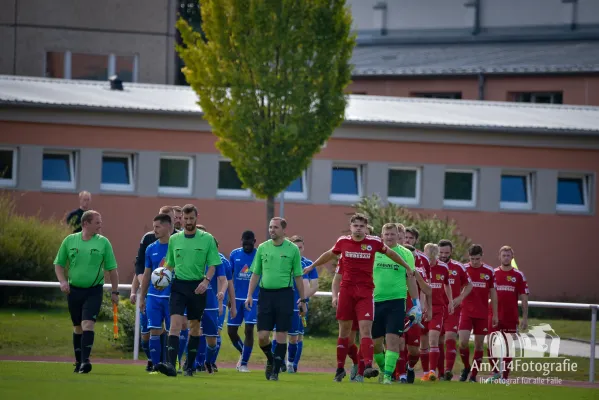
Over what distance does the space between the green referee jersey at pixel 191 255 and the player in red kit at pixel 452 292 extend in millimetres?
4775

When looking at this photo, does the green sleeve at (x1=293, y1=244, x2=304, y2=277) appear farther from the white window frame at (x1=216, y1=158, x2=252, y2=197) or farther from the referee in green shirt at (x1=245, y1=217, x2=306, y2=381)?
the white window frame at (x1=216, y1=158, x2=252, y2=197)

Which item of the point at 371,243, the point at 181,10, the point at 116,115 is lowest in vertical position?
the point at 371,243

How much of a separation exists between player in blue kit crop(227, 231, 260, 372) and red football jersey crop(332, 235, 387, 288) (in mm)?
3348

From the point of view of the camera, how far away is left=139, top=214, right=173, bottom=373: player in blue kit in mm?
16688

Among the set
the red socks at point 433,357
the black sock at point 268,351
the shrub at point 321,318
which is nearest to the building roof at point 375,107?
the shrub at point 321,318

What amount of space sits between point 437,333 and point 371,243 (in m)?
3.43

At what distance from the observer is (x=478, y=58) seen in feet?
182

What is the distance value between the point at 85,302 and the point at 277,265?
8.47 feet

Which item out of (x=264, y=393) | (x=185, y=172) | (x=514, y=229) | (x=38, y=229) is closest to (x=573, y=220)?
(x=514, y=229)

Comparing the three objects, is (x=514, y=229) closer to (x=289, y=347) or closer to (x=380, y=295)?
(x=289, y=347)

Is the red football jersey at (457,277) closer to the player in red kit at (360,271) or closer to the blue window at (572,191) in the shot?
the player in red kit at (360,271)

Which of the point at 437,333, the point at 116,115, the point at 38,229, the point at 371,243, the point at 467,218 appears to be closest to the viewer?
the point at 371,243

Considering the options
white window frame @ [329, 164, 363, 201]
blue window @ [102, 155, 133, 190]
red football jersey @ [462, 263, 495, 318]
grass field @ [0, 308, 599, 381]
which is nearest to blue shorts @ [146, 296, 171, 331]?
red football jersey @ [462, 263, 495, 318]

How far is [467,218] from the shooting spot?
36.4 meters
